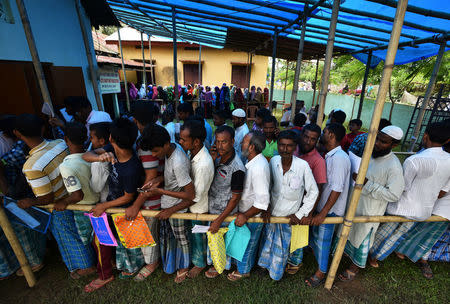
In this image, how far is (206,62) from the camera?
52.5 feet

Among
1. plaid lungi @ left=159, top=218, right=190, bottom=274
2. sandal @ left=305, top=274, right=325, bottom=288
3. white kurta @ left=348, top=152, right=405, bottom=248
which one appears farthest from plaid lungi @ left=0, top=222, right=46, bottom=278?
white kurta @ left=348, top=152, right=405, bottom=248

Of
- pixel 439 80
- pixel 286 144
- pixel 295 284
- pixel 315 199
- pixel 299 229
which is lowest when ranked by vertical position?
pixel 295 284

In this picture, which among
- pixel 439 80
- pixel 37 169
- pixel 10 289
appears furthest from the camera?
pixel 439 80

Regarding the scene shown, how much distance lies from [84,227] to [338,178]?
2.83 meters

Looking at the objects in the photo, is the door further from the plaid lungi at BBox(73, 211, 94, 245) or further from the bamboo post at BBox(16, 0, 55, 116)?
the plaid lungi at BBox(73, 211, 94, 245)

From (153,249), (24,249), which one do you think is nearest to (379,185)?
(153,249)

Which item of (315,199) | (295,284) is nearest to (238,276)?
(295,284)

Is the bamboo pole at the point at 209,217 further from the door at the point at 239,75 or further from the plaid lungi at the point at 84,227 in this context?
the door at the point at 239,75

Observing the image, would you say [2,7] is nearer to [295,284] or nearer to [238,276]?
[238,276]

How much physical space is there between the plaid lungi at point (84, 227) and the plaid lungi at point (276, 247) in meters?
2.04

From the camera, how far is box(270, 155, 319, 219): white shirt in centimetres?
211

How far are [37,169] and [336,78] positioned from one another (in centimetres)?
1572

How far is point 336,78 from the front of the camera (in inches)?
544

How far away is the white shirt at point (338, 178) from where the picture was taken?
216 centimetres
